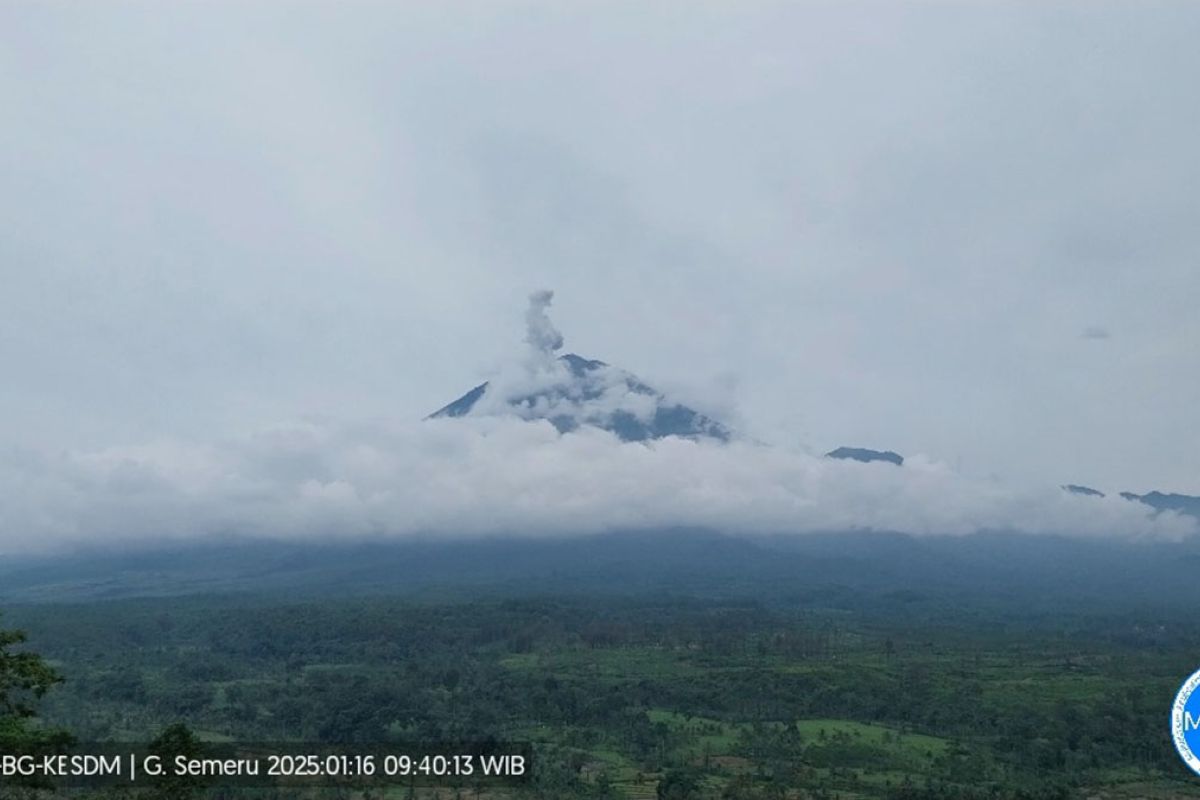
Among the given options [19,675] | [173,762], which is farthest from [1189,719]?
[19,675]

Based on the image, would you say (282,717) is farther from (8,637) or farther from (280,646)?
(8,637)

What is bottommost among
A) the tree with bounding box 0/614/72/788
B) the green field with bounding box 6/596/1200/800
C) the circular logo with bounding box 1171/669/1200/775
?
the green field with bounding box 6/596/1200/800

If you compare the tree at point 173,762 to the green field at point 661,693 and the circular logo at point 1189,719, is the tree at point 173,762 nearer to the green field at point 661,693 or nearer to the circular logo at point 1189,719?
the green field at point 661,693

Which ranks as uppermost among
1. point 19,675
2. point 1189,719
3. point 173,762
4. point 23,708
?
point 19,675

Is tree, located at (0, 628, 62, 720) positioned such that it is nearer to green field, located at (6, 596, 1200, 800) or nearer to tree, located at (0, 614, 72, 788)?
tree, located at (0, 614, 72, 788)

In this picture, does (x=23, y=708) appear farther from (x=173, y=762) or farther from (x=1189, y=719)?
(x=1189, y=719)

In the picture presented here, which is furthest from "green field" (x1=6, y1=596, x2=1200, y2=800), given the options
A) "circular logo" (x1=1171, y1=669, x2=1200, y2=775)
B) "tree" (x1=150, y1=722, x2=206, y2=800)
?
"circular logo" (x1=1171, y1=669, x2=1200, y2=775)

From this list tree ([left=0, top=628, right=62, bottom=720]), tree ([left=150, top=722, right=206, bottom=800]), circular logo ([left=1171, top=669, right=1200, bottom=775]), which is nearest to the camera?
tree ([left=0, top=628, right=62, bottom=720])

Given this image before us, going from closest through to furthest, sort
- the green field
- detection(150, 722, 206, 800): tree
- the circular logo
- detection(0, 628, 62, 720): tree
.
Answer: detection(0, 628, 62, 720): tree, detection(150, 722, 206, 800): tree, the circular logo, the green field
